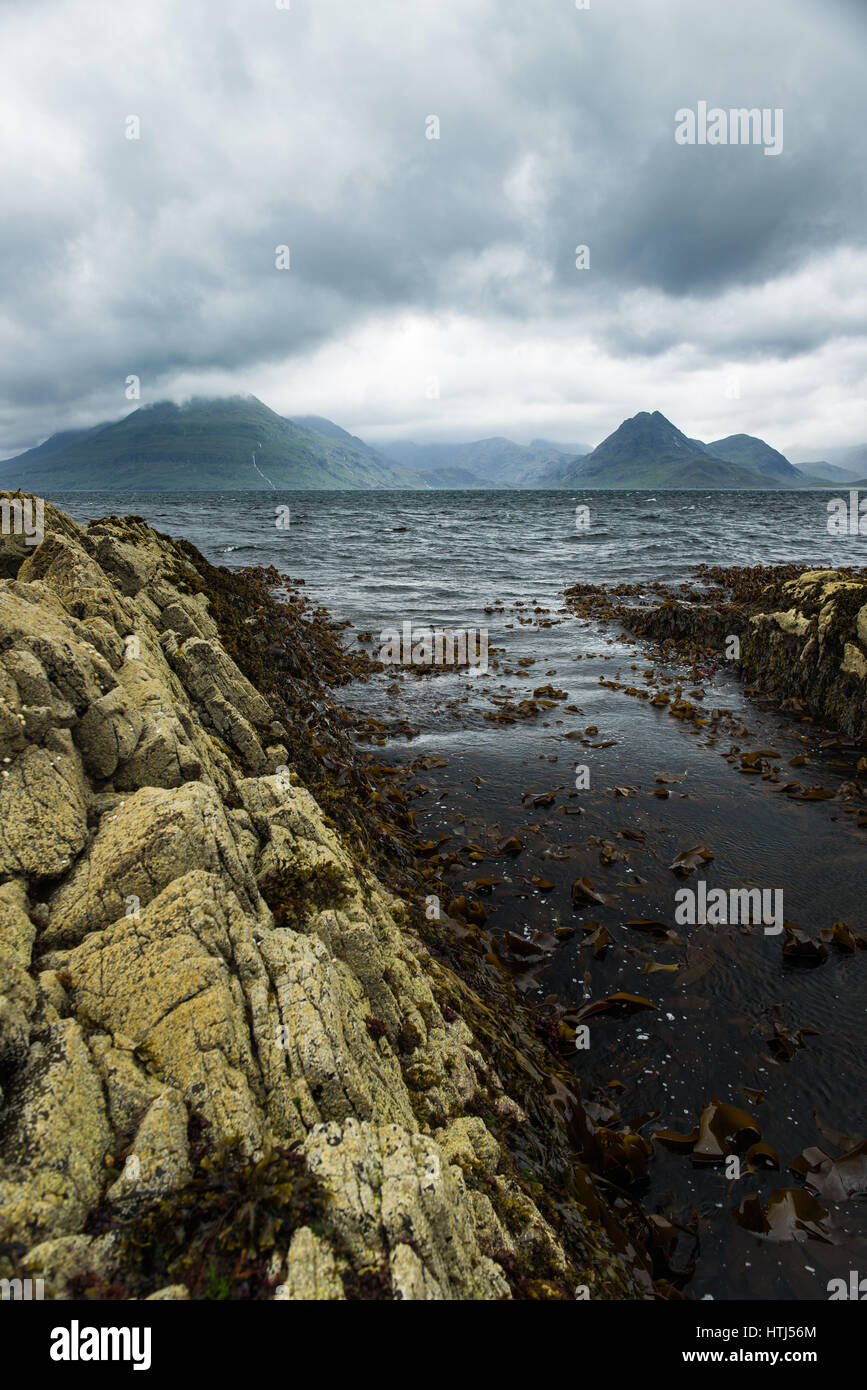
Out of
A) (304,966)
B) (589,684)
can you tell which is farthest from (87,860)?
(589,684)

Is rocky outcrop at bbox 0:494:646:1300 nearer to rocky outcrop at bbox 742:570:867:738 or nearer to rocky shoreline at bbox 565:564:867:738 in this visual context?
rocky outcrop at bbox 742:570:867:738

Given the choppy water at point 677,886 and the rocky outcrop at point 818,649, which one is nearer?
the choppy water at point 677,886

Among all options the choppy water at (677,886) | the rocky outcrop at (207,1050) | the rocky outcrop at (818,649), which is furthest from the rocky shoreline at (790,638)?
the rocky outcrop at (207,1050)

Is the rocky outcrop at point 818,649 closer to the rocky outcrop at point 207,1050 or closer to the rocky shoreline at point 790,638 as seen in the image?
the rocky shoreline at point 790,638

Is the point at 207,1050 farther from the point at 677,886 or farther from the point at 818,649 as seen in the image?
the point at 818,649

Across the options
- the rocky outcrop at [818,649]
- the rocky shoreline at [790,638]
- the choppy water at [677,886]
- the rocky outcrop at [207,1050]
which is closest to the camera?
the rocky outcrop at [207,1050]

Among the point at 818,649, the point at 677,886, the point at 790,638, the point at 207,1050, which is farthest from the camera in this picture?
the point at 790,638

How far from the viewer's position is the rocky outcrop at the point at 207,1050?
3.51m

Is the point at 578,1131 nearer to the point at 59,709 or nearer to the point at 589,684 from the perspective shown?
the point at 59,709

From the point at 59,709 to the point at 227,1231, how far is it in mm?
4630

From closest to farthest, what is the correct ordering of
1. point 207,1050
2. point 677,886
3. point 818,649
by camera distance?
point 207,1050 → point 677,886 → point 818,649

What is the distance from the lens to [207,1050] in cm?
426

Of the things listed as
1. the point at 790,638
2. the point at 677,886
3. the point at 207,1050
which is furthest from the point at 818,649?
the point at 207,1050

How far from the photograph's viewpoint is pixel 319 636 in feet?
84.2
